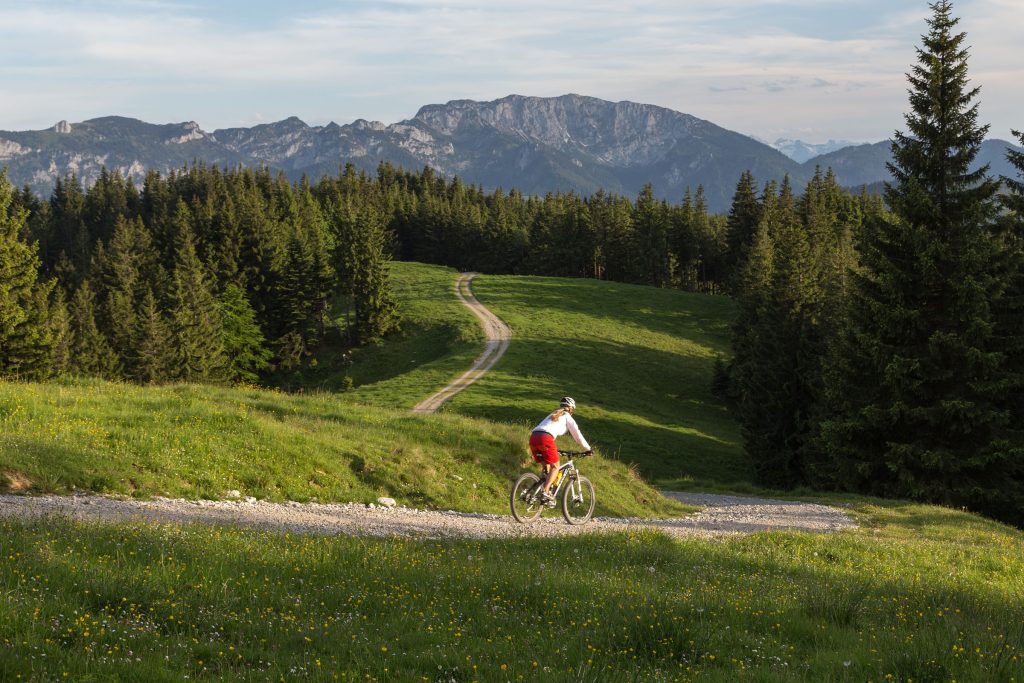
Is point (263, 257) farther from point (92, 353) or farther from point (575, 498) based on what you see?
point (575, 498)

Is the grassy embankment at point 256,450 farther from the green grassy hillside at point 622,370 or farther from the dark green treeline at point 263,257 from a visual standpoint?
the dark green treeline at point 263,257

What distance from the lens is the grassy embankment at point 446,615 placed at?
6266mm

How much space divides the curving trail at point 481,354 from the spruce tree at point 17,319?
21.8 m

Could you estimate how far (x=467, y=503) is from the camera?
62.7 feet

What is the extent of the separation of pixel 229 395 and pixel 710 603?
66.5 ft

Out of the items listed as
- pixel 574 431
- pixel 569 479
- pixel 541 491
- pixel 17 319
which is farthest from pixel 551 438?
pixel 17 319

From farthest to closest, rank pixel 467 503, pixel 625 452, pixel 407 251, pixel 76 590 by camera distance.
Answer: pixel 407 251, pixel 625 452, pixel 467 503, pixel 76 590

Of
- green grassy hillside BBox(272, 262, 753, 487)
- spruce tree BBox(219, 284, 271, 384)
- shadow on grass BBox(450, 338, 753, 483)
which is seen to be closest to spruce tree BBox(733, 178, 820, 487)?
green grassy hillside BBox(272, 262, 753, 487)

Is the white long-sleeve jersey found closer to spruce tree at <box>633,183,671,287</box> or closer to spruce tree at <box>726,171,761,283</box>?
spruce tree at <box>726,171,761,283</box>

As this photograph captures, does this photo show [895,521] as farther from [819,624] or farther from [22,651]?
[22,651]

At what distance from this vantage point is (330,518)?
15.0 metres

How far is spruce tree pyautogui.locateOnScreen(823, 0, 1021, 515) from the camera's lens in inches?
1116

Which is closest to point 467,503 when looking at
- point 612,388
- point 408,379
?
point 408,379

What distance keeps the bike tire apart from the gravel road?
257 millimetres
